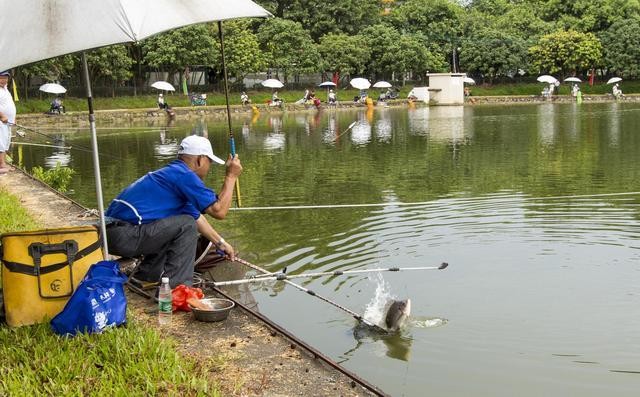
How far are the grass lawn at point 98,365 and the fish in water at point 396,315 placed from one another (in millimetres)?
1812

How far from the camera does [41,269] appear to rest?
4438 mm

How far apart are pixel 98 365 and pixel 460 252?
503cm

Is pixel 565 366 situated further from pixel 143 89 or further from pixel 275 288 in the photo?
pixel 143 89

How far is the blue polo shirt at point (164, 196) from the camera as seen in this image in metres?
5.09

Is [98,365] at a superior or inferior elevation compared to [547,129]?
superior

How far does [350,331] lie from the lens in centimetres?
570

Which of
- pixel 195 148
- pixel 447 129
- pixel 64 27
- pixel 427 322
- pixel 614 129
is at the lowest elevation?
pixel 427 322

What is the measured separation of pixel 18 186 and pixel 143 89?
35414mm

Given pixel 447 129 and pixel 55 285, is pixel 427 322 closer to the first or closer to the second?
pixel 55 285

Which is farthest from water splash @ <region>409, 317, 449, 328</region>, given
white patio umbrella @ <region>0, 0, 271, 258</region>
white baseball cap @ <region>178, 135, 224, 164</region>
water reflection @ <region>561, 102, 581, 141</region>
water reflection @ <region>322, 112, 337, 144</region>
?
water reflection @ <region>561, 102, 581, 141</region>

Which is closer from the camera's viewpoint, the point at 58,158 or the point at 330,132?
the point at 58,158

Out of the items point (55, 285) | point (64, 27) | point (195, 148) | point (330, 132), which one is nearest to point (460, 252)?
point (195, 148)

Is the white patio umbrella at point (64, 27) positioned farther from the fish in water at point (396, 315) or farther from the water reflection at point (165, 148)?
the water reflection at point (165, 148)

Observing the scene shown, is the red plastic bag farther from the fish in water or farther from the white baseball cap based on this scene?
the fish in water
